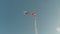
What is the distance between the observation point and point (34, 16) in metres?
1.62

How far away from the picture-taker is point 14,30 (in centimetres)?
158

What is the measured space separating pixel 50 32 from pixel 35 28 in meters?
0.23

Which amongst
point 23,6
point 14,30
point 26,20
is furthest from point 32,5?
point 14,30

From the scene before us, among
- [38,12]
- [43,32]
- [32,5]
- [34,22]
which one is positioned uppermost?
[32,5]

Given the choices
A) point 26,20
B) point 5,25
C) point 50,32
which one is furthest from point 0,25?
point 50,32

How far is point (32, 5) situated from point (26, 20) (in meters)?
0.24

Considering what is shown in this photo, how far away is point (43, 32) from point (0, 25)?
0.62 m

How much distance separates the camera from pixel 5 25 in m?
1.57

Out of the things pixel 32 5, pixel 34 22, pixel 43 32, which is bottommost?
pixel 43 32

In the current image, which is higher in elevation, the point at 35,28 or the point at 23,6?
the point at 23,6

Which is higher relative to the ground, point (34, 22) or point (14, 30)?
point (34, 22)

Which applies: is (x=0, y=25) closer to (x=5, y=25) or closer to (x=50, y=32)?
(x=5, y=25)

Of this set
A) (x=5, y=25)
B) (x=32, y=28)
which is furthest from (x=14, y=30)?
(x=32, y=28)

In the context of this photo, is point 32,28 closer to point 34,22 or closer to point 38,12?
point 34,22
